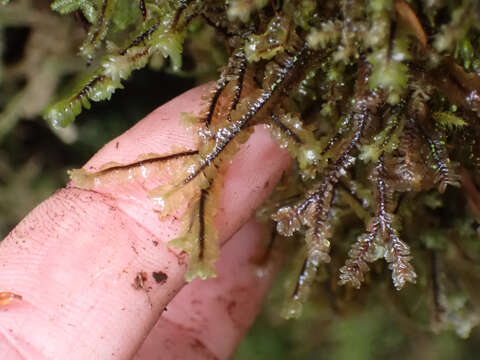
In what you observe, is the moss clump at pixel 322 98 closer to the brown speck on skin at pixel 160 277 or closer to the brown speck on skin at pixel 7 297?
the brown speck on skin at pixel 160 277

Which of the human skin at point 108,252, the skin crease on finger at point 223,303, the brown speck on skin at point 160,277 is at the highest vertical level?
the human skin at point 108,252

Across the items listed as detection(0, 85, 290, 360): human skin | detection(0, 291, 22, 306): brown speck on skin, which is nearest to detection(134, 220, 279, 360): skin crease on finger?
detection(0, 85, 290, 360): human skin

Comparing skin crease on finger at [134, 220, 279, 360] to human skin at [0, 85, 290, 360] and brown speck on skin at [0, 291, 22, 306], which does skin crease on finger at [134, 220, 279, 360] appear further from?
brown speck on skin at [0, 291, 22, 306]

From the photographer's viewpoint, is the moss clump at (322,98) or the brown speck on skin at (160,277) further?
the brown speck on skin at (160,277)

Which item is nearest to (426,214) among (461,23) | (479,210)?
(479,210)

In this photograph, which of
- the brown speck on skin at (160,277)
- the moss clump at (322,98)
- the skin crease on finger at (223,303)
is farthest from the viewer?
the skin crease on finger at (223,303)

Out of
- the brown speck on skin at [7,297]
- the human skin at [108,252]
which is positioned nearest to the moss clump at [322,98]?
the human skin at [108,252]

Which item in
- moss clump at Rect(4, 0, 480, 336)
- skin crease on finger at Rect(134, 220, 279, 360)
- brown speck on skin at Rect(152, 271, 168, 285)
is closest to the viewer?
moss clump at Rect(4, 0, 480, 336)

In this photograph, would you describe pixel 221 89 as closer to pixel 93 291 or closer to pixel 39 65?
pixel 93 291

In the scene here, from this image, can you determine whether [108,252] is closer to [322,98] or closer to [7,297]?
[7,297]
